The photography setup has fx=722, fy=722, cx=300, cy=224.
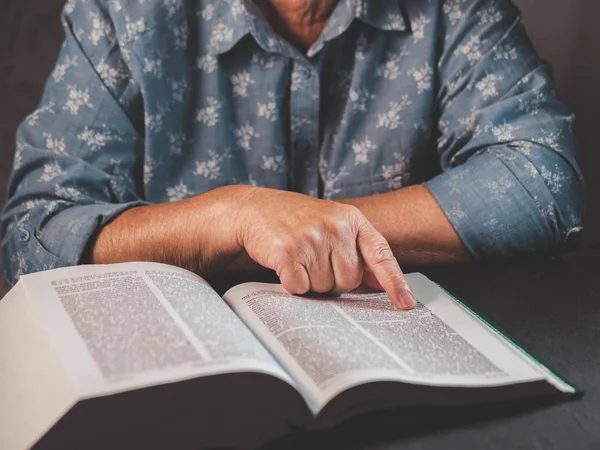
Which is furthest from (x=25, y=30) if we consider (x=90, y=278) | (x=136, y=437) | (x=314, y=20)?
(x=136, y=437)

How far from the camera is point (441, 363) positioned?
636 millimetres

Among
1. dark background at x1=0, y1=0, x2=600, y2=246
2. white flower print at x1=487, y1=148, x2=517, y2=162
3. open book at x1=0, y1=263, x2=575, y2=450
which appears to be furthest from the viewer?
dark background at x1=0, y1=0, x2=600, y2=246

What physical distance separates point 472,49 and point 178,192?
526 mm

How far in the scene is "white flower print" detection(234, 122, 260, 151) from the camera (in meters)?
1.19

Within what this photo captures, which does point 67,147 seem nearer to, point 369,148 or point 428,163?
point 369,148

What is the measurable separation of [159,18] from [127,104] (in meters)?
0.14

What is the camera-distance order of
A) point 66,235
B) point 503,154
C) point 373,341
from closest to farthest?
1. point 373,341
2. point 66,235
3. point 503,154

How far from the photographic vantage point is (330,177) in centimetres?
121

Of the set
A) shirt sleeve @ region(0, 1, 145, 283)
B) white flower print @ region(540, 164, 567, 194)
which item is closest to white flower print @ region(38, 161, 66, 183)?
shirt sleeve @ region(0, 1, 145, 283)

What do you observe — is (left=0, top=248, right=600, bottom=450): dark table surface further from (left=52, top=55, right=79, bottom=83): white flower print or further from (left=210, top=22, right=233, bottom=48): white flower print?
(left=52, top=55, right=79, bottom=83): white flower print

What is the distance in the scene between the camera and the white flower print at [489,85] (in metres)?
1.11

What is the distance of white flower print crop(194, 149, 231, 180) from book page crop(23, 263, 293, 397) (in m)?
0.43

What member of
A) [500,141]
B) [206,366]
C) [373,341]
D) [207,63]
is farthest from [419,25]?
[206,366]

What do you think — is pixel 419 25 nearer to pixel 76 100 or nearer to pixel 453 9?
pixel 453 9
